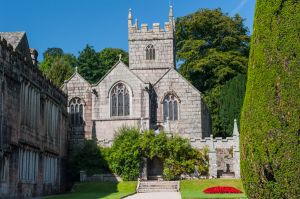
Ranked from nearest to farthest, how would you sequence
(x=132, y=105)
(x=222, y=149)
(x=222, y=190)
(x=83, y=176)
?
1. (x=222, y=190)
2. (x=83, y=176)
3. (x=222, y=149)
4. (x=132, y=105)

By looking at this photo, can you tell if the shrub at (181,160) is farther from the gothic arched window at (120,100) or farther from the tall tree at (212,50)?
the tall tree at (212,50)

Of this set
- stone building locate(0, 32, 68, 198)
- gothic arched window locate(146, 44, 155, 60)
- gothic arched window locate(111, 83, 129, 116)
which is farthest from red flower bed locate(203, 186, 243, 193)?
gothic arched window locate(146, 44, 155, 60)

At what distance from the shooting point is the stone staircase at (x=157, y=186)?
1204 inches

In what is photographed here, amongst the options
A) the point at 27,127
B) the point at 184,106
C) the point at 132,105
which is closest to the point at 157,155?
the point at 132,105

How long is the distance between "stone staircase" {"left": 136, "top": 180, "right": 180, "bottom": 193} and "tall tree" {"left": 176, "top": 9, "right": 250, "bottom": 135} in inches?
787

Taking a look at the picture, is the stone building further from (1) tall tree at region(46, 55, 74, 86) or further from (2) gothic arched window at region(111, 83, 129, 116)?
(1) tall tree at region(46, 55, 74, 86)

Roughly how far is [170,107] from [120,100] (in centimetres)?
457

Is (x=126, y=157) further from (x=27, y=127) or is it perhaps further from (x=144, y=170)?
(x=27, y=127)

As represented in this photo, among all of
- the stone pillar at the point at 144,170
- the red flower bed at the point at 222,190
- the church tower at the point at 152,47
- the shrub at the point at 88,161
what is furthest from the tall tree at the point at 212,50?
the red flower bed at the point at 222,190

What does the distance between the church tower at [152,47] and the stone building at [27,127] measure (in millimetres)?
15353

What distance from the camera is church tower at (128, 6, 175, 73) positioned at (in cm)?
4791

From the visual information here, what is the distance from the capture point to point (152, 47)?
48375 millimetres

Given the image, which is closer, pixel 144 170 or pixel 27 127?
pixel 27 127

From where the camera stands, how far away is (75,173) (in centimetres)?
3581
